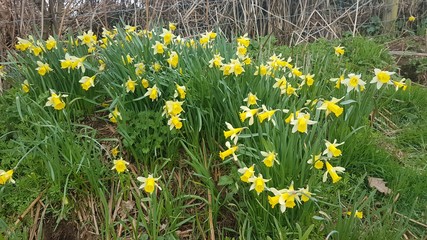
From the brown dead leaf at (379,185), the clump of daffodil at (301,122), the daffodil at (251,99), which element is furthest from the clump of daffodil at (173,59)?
the brown dead leaf at (379,185)

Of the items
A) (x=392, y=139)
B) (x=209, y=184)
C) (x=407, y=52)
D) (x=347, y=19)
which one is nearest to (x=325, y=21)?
(x=347, y=19)

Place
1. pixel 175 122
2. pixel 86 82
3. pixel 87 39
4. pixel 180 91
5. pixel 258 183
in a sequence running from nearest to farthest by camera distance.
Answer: pixel 258 183, pixel 175 122, pixel 180 91, pixel 86 82, pixel 87 39

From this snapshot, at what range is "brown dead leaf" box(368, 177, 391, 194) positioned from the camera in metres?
2.17

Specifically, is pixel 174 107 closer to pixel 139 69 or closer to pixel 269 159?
pixel 139 69

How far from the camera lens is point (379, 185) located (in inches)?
87.0

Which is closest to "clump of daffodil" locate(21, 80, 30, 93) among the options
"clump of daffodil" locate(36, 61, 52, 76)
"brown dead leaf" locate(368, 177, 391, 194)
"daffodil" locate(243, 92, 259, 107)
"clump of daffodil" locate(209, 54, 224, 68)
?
"clump of daffodil" locate(36, 61, 52, 76)

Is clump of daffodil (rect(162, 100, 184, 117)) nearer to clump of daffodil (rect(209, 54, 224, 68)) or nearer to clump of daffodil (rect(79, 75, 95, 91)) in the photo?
clump of daffodil (rect(209, 54, 224, 68))

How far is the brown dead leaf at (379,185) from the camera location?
7.13ft

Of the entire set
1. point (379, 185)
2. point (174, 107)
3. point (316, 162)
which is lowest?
point (379, 185)

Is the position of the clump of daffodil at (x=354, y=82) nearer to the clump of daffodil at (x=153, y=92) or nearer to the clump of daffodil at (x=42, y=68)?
the clump of daffodil at (x=153, y=92)

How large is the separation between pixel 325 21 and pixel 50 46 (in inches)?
141

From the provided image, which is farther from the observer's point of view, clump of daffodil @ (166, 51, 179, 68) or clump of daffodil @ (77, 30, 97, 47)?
clump of daffodil @ (77, 30, 97, 47)

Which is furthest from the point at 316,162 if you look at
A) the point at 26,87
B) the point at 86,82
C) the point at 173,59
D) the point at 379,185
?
the point at 26,87

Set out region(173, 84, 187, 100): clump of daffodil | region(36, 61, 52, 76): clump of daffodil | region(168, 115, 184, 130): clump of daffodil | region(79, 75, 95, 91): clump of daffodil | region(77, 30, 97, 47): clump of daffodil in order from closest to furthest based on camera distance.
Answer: region(168, 115, 184, 130): clump of daffodil < region(173, 84, 187, 100): clump of daffodil < region(79, 75, 95, 91): clump of daffodil < region(36, 61, 52, 76): clump of daffodil < region(77, 30, 97, 47): clump of daffodil
